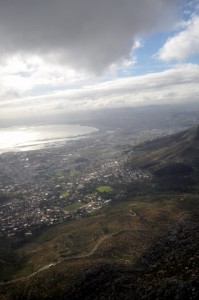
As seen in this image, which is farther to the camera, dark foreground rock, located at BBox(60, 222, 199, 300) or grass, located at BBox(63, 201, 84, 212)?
grass, located at BBox(63, 201, 84, 212)

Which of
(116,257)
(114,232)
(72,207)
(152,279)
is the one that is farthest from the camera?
(72,207)

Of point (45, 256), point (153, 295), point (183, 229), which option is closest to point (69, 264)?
point (45, 256)

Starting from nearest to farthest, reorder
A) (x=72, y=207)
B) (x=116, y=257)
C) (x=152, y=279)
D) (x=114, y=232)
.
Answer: (x=152, y=279) → (x=116, y=257) → (x=114, y=232) → (x=72, y=207)

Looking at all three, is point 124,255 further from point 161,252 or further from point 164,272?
point 164,272

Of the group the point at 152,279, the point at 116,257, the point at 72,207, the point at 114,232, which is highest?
the point at 152,279

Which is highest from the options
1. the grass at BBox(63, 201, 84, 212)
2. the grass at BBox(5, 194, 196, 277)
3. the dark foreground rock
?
the dark foreground rock

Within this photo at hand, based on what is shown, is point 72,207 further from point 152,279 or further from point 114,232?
point 152,279

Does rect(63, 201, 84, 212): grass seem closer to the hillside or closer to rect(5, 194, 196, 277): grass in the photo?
rect(5, 194, 196, 277): grass

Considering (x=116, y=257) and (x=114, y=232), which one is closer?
(x=116, y=257)

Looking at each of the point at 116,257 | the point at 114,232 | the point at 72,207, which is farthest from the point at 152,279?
the point at 72,207

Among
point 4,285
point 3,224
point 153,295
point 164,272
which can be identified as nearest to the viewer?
point 153,295

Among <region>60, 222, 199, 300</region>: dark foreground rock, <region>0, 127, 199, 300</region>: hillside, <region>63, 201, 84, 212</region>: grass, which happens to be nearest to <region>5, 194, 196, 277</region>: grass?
<region>0, 127, 199, 300</region>: hillside
